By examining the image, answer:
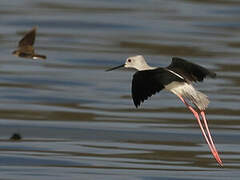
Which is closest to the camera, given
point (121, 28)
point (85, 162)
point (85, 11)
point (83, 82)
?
point (85, 162)

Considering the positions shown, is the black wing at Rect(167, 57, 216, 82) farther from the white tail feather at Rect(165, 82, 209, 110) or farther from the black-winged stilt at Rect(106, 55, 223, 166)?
the white tail feather at Rect(165, 82, 209, 110)

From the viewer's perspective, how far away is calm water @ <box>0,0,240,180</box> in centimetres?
1259

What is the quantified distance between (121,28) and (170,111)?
27.1 ft

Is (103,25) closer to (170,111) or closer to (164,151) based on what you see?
(170,111)

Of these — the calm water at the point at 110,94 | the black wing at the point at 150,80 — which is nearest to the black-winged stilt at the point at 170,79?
the black wing at the point at 150,80

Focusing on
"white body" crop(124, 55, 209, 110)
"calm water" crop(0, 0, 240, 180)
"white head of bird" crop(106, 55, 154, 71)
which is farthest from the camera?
"calm water" crop(0, 0, 240, 180)

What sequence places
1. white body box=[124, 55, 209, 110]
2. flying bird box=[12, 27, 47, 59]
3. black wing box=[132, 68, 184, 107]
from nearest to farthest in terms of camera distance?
1. black wing box=[132, 68, 184, 107]
2. white body box=[124, 55, 209, 110]
3. flying bird box=[12, 27, 47, 59]

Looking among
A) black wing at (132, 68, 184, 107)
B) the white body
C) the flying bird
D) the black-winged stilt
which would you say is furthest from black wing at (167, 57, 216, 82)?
the flying bird

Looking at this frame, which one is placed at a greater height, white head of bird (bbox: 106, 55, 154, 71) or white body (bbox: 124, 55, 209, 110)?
white head of bird (bbox: 106, 55, 154, 71)

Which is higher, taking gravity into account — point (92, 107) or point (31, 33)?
point (31, 33)

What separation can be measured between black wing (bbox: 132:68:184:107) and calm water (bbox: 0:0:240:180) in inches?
34.0

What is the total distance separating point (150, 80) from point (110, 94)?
6.05 m

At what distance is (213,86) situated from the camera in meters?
18.3

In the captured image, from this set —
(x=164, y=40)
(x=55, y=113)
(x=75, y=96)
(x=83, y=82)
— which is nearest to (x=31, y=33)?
(x=55, y=113)
